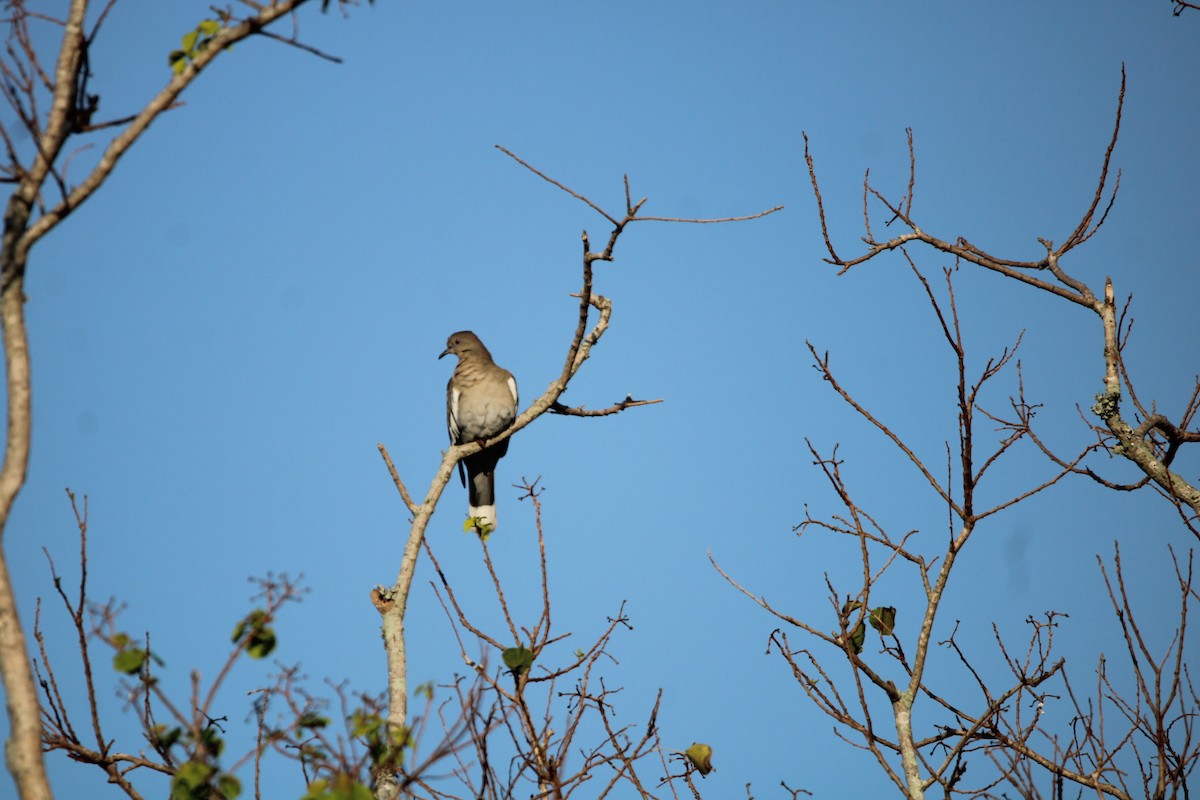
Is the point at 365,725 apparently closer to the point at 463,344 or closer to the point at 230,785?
the point at 230,785

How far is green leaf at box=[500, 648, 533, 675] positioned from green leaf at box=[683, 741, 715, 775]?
0.84 metres

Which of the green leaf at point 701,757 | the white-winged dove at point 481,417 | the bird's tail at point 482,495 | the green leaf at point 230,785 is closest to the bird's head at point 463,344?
the white-winged dove at point 481,417

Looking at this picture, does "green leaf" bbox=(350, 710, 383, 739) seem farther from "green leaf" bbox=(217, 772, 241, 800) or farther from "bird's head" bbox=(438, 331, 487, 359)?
"bird's head" bbox=(438, 331, 487, 359)

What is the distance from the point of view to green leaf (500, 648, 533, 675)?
13.5 feet

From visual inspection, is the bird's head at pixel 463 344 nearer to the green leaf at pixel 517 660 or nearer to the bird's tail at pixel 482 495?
the bird's tail at pixel 482 495

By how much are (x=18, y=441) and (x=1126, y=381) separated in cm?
415

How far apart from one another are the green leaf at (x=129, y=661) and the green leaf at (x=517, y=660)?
5.13ft

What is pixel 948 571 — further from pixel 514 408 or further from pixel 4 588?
pixel 514 408

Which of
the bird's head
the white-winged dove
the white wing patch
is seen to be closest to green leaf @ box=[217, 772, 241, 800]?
the white-winged dove

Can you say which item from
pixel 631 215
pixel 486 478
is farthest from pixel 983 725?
pixel 486 478

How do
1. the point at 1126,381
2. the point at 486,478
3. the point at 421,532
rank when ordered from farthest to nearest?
the point at 486,478
the point at 421,532
the point at 1126,381

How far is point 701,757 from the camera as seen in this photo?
174 inches

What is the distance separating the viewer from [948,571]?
4062 mm

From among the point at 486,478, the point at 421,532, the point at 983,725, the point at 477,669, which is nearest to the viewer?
the point at 477,669
